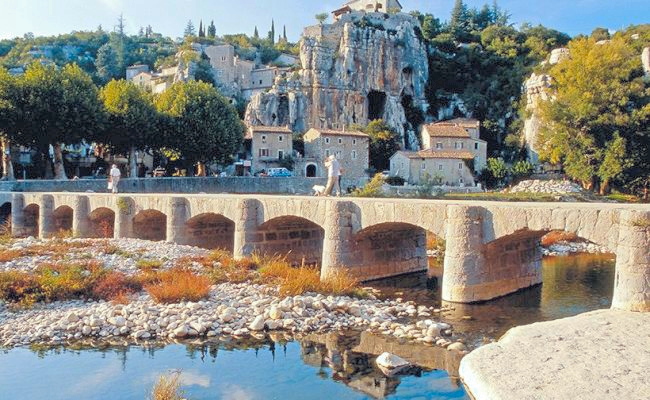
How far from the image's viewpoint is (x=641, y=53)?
241ft

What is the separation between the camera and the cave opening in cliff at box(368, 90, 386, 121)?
3725 inches

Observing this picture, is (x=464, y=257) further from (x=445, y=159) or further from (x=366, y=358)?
(x=445, y=159)

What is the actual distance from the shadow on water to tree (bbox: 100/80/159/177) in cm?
3655

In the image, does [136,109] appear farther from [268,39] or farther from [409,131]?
[268,39]

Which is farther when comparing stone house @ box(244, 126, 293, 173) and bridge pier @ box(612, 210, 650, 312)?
stone house @ box(244, 126, 293, 173)

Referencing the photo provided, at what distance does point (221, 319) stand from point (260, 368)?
10.0 ft

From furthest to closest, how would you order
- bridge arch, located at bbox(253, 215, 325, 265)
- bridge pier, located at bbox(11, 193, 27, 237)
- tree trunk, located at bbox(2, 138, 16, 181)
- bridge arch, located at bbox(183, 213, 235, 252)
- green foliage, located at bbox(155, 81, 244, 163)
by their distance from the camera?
green foliage, located at bbox(155, 81, 244, 163) < tree trunk, located at bbox(2, 138, 16, 181) < bridge pier, located at bbox(11, 193, 27, 237) < bridge arch, located at bbox(183, 213, 235, 252) < bridge arch, located at bbox(253, 215, 325, 265)

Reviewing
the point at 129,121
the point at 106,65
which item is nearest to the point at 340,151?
the point at 129,121

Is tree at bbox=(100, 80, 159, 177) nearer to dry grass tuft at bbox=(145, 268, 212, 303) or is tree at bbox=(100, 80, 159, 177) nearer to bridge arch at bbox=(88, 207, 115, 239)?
bridge arch at bbox=(88, 207, 115, 239)

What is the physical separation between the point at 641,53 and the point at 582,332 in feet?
246

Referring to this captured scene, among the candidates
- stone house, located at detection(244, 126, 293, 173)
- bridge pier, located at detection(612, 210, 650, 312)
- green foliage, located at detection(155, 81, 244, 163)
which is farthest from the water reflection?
stone house, located at detection(244, 126, 293, 173)

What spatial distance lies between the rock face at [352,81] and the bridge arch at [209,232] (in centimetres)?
5856

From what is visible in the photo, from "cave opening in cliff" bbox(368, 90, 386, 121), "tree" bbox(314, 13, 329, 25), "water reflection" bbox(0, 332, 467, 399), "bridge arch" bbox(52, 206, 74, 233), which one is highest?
"tree" bbox(314, 13, 329, 25)

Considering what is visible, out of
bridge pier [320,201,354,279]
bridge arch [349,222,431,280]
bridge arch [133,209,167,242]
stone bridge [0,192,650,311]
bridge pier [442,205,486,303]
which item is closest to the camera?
stone bridge [0,192,650,311]
